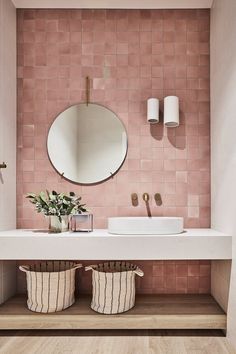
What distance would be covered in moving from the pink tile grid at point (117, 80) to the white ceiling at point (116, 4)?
48 millimetres

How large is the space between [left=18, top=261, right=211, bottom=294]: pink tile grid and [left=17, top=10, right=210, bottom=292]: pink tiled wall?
0.66 m

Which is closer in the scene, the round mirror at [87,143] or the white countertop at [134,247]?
the white countertop at [134,247]

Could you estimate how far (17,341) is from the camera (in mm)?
2252

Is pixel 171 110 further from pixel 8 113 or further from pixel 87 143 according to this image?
pixel 8 113

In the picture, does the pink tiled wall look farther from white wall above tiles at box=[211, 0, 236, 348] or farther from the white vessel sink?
the white vessel sink

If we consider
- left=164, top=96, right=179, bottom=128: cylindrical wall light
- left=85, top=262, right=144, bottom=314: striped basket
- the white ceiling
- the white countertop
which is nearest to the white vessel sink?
the white countertop

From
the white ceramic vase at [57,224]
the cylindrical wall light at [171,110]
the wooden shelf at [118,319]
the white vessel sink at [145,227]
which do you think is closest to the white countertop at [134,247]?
the white vessel sink at [145,227]

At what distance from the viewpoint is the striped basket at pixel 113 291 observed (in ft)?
7.88

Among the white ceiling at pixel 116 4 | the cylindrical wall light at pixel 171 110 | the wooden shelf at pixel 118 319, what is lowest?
the wooden shelf at pixel 118 319

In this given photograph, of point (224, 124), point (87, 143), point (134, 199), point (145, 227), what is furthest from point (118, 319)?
point (224, 124)

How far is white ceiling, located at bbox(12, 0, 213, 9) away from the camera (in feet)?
9.17

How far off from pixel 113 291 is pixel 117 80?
5.37ft

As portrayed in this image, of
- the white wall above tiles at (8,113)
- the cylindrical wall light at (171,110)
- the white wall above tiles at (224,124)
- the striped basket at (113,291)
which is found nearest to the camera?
the white wall above tiles at (224,124)

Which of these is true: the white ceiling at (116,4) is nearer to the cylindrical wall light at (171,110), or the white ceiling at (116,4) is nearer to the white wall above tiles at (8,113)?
the white wall above tiles at (8,113)
